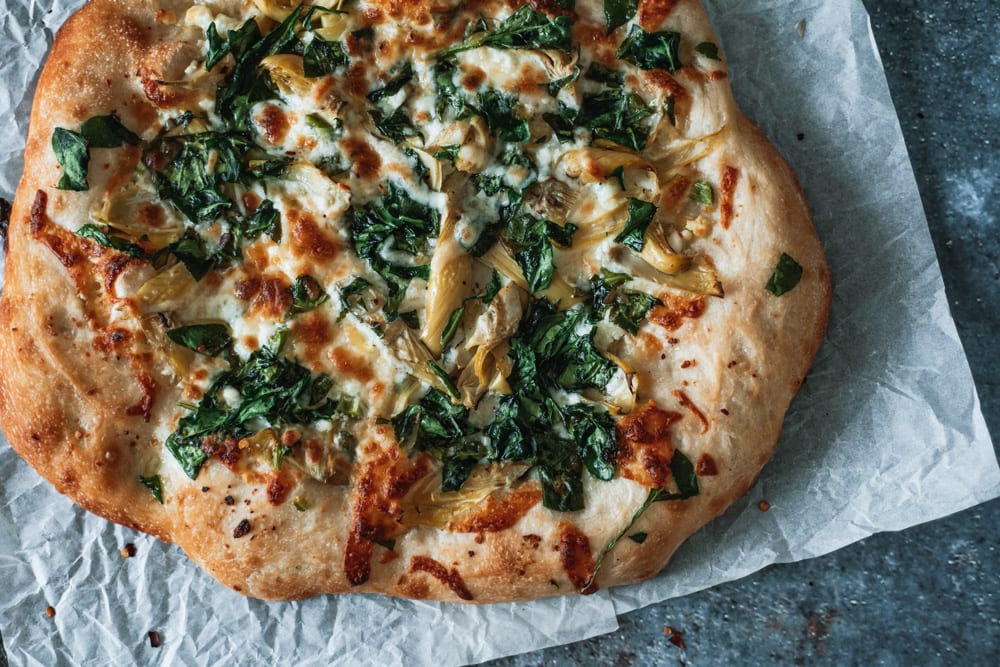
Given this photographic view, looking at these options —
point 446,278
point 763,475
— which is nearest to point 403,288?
point 446,278

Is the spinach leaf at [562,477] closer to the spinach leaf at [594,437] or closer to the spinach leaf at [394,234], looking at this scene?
the spinach leaf at [594,437]

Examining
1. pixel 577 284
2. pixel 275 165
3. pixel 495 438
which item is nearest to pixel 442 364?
pixel 495 438

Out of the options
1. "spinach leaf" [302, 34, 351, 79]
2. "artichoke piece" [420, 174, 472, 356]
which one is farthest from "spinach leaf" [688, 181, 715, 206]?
"spinach leaf" [302, 34, 351, 79]

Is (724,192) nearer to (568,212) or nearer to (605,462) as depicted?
(568,212)

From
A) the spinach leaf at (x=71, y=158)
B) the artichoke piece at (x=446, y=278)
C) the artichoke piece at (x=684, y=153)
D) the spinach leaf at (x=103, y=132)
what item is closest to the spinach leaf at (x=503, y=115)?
the artichoke piece at (x=446, y=278)

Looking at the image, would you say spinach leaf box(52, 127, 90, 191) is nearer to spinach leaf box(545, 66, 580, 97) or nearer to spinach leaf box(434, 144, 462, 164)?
spinach leaf box(434, 144, 462, 164)

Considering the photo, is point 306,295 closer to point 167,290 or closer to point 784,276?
point 167,290
